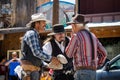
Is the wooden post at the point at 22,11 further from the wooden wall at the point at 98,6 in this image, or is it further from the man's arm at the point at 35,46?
the man's arm at the point at 35,46

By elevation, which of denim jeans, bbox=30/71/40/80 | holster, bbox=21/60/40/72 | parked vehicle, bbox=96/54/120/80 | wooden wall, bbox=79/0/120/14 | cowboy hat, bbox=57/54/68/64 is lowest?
parked vehicle, bbox=96/54/120/80

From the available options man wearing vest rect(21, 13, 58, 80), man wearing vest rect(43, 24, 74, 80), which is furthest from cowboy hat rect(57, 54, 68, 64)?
man wearing vest rect(43, 24, 74, 80)

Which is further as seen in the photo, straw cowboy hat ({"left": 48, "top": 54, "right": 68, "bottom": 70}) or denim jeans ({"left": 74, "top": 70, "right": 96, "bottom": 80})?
straw cowboy hat ({"left": 48, "top": 54, "right": 68, "bottom": 70})

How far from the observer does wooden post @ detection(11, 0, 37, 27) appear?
27.5m

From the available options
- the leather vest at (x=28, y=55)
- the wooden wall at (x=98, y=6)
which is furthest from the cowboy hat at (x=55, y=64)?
the wooden wall at (x=98, y=6)

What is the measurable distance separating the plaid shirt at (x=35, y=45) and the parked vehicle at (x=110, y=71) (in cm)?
512

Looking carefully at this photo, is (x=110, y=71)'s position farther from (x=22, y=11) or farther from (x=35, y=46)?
(x=22, y=11)

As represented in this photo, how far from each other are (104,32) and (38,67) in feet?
36.9

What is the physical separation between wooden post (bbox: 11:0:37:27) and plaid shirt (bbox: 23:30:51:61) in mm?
20295

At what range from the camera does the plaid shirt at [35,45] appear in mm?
6961

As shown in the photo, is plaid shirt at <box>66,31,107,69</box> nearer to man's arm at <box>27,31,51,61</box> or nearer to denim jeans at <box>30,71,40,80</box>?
man's arm at <box>27,31,51,61</box>

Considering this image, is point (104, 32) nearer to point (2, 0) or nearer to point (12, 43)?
point (12, 43)

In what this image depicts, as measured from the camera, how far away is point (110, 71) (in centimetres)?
1217

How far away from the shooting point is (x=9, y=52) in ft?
78.4
